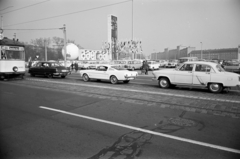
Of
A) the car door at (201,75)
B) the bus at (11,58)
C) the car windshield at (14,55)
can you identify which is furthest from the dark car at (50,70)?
the car door at (201,75)

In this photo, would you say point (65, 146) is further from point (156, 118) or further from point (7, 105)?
point (7, 105)

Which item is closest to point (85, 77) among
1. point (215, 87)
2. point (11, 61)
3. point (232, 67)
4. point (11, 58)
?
point (11, 61)

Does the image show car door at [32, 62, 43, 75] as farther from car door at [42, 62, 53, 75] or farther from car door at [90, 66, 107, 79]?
car door at [90, 66, 107, 79]

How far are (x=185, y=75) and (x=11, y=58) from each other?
46.6 feet

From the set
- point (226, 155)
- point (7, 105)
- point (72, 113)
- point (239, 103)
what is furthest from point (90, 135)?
point (239, 103)

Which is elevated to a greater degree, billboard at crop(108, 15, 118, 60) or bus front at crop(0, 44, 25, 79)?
billboard at crop(108, 15, 118, 60)

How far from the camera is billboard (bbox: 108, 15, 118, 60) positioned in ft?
172

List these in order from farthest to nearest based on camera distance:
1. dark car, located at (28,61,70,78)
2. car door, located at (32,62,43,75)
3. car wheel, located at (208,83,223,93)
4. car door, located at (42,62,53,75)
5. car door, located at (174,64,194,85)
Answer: car door, located at (32,62,43,75) < car door, located at (42,62,53,75) < dark car, located at (28,61,70,78) < car door, located at (174,64,194,85) < car wheel, located at (208,83,223,93)

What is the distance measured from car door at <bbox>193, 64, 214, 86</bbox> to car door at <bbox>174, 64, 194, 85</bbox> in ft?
0.85

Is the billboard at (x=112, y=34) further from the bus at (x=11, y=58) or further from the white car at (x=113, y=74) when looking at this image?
the white car at (x=113, y=74)

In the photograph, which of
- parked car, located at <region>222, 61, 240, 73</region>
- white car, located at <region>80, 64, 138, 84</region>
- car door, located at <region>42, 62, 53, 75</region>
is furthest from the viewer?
parked car, located at <region>222, 61, 240, 73</region>

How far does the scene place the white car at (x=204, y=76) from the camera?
10.2m

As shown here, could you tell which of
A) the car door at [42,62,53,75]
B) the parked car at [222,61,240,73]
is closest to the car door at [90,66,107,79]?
the car door at [42,62,53,75]

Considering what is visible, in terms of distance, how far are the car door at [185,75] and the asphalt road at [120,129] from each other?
3312 millimetres
